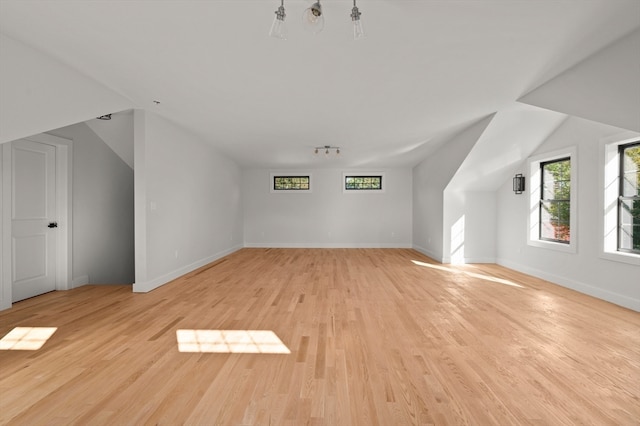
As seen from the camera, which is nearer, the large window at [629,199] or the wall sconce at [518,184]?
the large window at [629,199]

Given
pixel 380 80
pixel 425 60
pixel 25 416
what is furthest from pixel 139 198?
pixel 425 60

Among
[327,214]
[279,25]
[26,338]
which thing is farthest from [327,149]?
[26,338]

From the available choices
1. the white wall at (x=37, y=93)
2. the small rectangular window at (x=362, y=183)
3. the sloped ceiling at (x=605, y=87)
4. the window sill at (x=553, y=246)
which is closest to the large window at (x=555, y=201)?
the window sill at (x=553, y=246)

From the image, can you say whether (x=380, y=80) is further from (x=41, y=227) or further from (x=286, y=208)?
(x=286, y=208)

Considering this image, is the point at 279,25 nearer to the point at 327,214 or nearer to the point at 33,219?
the point at 33,219

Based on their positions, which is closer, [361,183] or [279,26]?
[279,26]

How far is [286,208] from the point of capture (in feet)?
31.2

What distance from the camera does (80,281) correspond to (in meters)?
4.62

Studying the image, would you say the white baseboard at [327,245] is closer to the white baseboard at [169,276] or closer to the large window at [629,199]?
the white baseboard at [169,276]

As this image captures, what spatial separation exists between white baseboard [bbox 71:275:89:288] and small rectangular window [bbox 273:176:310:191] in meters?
5.61

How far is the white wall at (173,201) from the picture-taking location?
13.8 ft

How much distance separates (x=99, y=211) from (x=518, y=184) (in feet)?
24.2

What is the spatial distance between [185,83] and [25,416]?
9.90 ft

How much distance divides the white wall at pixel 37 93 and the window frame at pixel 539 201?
6332 mm
